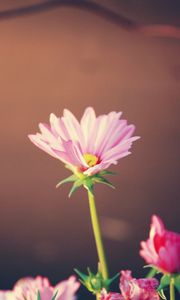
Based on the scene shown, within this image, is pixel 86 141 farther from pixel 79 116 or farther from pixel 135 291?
pixel 135 291

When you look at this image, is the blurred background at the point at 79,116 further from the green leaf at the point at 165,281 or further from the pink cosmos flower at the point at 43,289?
the green leaf at the point at 165,281

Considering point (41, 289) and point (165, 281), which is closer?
point (165, 281)

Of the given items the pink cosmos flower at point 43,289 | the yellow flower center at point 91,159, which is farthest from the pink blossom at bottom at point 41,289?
the yellow flower center at point 91,159

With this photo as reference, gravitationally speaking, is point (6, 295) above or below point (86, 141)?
below

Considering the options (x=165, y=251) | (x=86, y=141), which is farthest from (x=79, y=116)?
(x=165, y=251)

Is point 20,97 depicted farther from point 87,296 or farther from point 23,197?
point 87,296

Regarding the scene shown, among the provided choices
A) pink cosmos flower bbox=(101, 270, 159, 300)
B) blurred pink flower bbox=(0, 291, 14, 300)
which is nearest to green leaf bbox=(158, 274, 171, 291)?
pink cosmos flower bbox=(101, 270, 159, 300)
